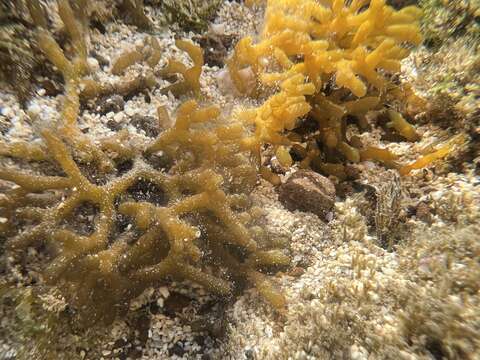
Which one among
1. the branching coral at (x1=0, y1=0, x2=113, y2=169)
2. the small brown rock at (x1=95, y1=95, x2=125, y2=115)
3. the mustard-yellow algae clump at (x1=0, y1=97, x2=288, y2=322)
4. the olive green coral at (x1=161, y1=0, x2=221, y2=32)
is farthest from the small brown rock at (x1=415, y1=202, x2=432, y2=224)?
the olive green coral at (x1=161, y1=0, x2=221, y2=32)

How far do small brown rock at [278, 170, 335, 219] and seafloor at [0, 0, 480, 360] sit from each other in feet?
0.19

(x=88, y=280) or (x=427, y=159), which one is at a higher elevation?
(x=427, y=159)

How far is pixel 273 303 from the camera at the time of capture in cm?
213

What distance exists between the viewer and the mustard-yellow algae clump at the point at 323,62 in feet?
8.55

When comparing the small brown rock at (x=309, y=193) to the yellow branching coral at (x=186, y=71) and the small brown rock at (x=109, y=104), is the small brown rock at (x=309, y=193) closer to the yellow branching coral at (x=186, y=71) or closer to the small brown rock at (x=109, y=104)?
the yellow branching coral at (x=186, y=71)

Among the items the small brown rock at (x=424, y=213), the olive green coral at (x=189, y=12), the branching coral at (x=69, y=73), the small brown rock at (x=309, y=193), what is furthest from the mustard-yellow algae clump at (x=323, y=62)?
the branching coral at (x=69, y=73)

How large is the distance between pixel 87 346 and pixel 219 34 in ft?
8.90

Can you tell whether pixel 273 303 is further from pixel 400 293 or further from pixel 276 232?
pixel 400 293

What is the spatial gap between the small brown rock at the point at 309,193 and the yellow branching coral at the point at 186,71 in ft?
3.42

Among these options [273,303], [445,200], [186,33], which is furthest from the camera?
[186,33]

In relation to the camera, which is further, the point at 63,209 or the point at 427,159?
the point at 427,159

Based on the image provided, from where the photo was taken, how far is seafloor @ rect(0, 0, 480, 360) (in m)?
1.75

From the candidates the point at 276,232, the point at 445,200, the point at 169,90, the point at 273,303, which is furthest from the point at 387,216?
the point at 169,90

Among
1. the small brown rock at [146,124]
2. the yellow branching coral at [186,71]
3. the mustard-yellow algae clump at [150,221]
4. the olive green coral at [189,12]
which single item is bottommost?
the mustard-yellow algae clump at [150,221]
